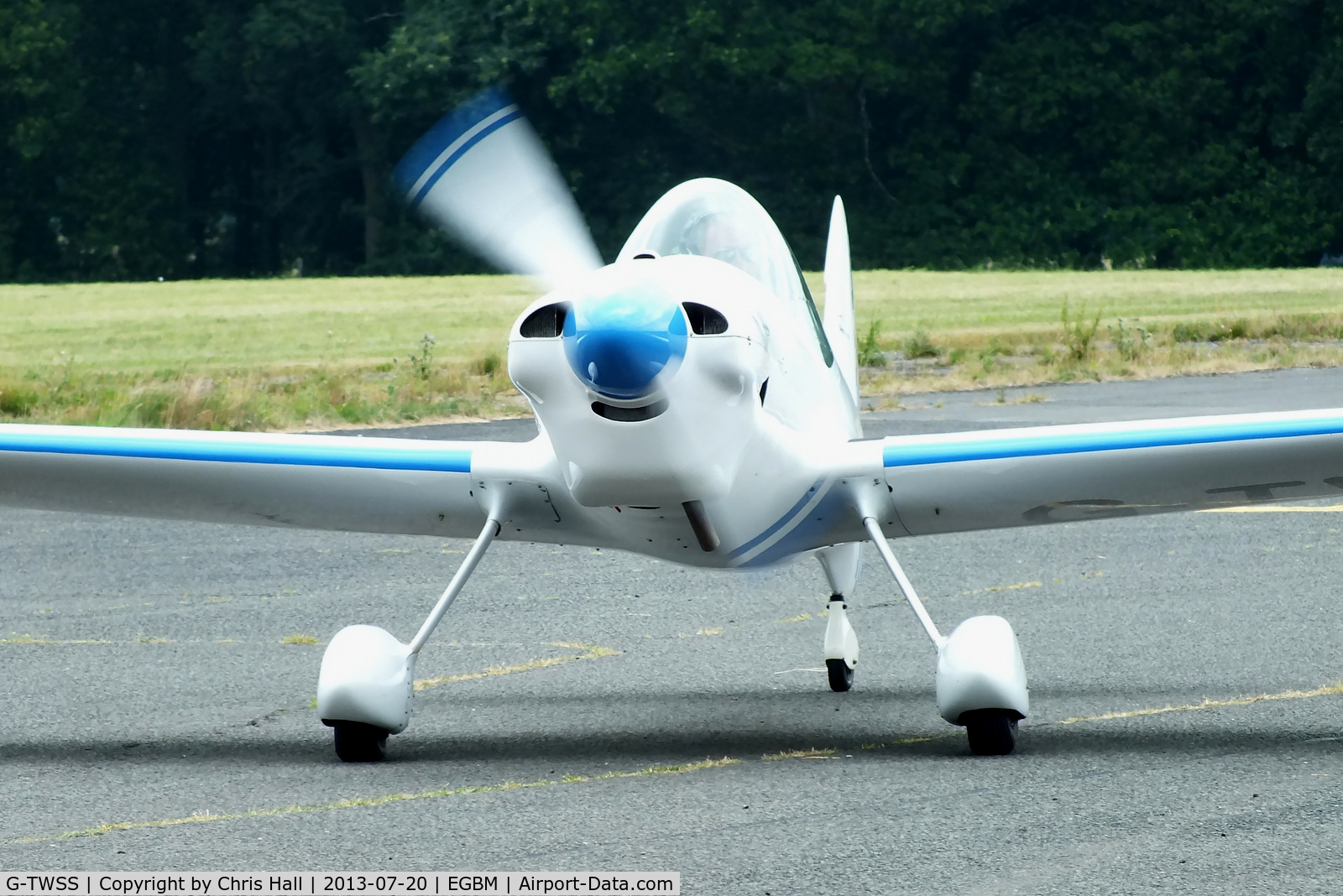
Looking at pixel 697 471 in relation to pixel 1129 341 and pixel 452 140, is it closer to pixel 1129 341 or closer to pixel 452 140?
pixel 452 140

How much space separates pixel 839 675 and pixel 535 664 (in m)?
1.55

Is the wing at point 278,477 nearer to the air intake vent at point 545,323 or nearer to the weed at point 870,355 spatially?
the air intake vent at point 545,323

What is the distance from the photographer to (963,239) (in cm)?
5347

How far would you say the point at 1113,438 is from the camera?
20.1ft

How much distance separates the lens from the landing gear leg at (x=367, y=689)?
236 inches

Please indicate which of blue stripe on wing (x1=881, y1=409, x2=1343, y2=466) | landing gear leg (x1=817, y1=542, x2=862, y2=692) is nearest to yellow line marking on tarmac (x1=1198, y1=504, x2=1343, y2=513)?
landing gear leg (x1=817, y1=542, x2=862, y2=692)

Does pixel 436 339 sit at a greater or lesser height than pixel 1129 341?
greater

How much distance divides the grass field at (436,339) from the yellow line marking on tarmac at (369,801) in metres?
11.8

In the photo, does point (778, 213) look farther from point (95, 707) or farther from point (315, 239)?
point (95, 707)

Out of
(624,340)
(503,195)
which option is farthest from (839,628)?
(624,340)

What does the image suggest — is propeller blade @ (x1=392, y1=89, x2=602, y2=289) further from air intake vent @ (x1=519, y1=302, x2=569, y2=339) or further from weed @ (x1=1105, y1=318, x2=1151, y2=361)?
weed @ (x1=1105, y1=318, x2=1151, y2=361)

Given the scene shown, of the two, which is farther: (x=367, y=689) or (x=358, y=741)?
(x=358, y=741)

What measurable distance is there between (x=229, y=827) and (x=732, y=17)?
5223 cm

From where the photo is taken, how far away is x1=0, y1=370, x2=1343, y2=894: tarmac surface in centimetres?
483
